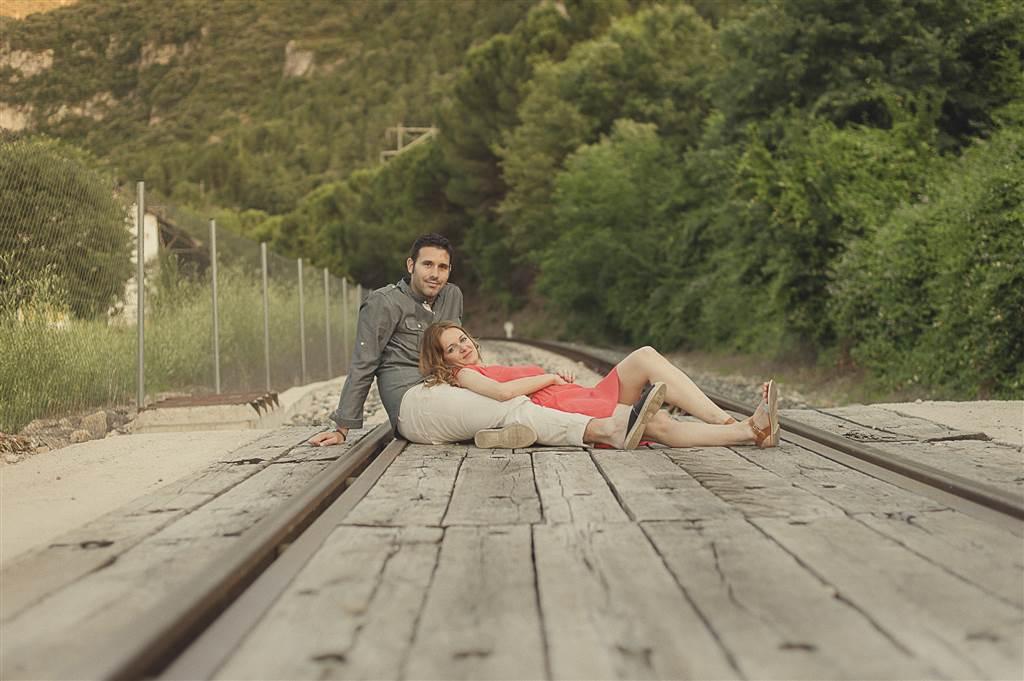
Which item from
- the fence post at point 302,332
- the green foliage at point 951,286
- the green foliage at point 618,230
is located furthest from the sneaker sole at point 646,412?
the green foliage at point 618,230

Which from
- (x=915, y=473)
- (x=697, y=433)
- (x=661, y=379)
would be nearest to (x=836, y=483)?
(x=915, y=473)

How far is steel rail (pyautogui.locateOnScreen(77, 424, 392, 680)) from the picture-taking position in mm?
2420

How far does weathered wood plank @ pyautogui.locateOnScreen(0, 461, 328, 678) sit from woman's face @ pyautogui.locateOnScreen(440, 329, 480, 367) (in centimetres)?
183

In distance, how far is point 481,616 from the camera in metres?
2.84

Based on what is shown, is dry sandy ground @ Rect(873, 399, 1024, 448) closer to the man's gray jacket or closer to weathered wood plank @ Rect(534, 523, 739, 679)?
the man's gray jacket

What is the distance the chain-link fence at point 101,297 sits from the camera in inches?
325

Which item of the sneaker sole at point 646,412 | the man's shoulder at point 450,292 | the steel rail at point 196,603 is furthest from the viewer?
the man's shoulder at point 450,292

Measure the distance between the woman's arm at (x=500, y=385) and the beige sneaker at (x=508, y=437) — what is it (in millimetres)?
176

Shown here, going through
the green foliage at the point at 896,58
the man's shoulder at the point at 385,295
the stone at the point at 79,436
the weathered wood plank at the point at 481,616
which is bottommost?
the stone at the point at 79,436

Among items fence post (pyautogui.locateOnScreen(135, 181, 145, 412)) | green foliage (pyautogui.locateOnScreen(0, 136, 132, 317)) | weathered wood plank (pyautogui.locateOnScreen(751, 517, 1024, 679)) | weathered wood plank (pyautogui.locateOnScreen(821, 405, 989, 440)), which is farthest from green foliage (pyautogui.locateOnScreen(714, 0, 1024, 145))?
weathered wood plank (pyautogui.locateOnScreen(751, 517, 1024, 679))

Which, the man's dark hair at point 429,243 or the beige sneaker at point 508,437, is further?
the man's dark hair at point 429,243

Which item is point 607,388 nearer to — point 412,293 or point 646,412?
point 646,412

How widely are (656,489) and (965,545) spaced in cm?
143

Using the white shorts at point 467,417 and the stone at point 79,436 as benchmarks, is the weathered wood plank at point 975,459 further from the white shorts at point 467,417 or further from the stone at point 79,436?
the stone at point 79,436
